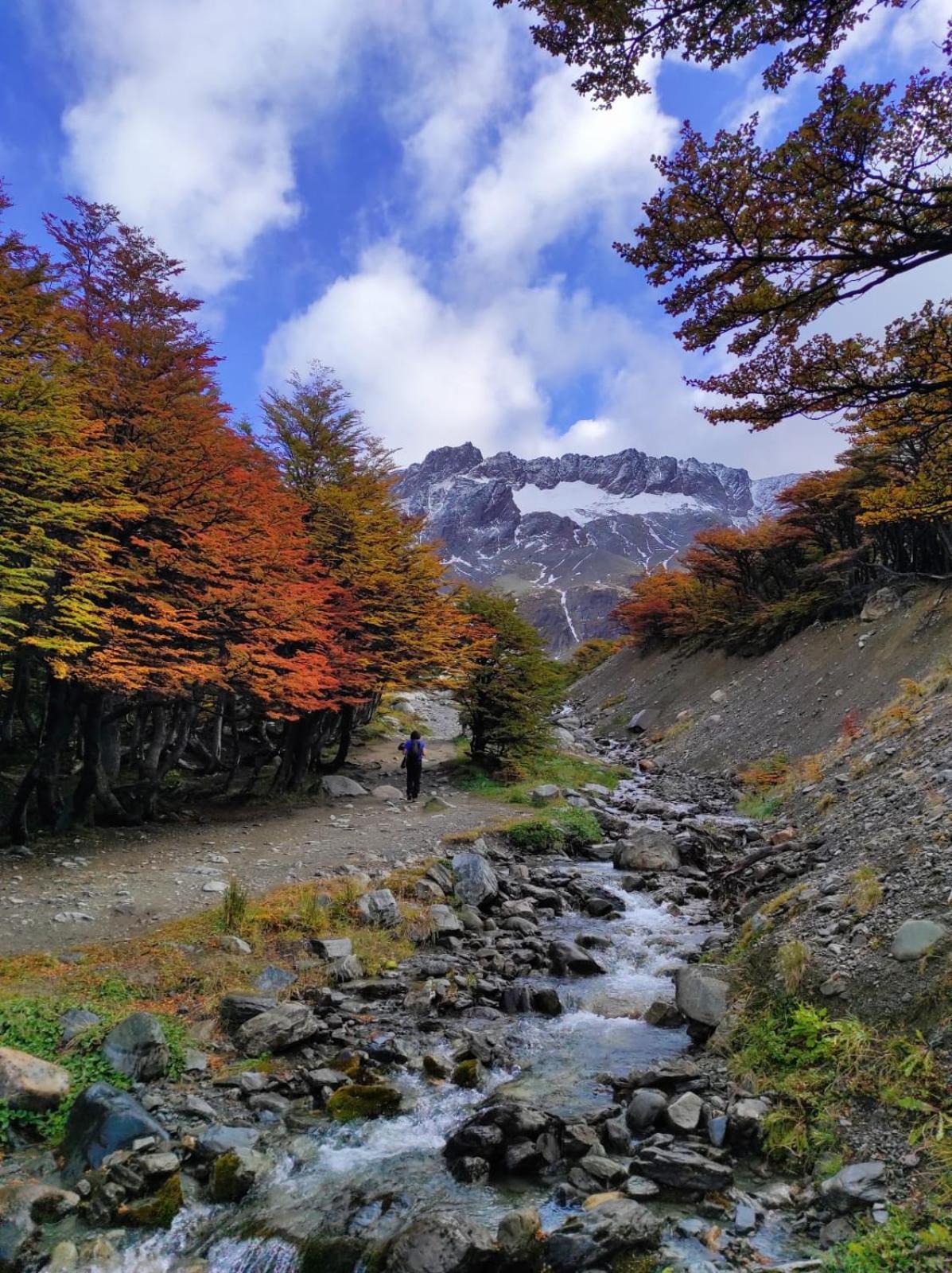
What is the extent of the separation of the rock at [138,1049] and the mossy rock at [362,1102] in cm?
169

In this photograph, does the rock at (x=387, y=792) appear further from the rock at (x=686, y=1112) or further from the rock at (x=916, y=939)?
the rock at (x=916, y=939)

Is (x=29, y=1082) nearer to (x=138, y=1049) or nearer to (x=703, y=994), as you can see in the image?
(x=138, y=1049)

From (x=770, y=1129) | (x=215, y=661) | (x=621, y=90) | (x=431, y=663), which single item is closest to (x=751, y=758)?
(x=431, y=663)

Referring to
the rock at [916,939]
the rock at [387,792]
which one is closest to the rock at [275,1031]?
the rock at [916,939]

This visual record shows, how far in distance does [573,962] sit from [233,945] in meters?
4.67

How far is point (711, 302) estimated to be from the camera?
644 cm

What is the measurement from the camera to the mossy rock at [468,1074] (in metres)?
6.46

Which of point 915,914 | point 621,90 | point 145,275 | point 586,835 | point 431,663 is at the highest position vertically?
point 145,275

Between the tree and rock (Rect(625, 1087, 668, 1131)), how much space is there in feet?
58.1

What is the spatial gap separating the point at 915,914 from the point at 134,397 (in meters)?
15.4

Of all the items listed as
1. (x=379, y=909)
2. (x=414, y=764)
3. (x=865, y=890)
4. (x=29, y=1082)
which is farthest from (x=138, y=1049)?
(x=414, y=764)

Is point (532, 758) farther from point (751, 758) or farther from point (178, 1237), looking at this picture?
point (178, 1237)

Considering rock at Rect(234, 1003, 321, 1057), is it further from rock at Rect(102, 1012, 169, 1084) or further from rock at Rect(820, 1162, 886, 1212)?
rock at Rect(820, 1162, 886, 1212)

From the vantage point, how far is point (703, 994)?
7316 mm
